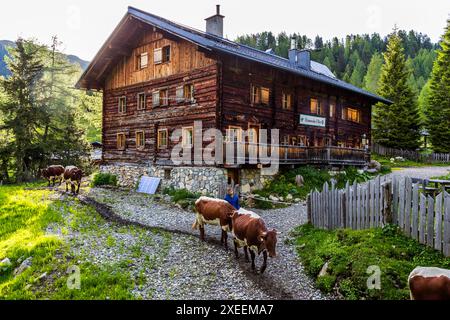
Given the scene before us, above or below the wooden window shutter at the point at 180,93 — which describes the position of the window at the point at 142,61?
above

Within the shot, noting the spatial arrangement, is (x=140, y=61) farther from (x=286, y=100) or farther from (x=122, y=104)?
(x=286, y=100)

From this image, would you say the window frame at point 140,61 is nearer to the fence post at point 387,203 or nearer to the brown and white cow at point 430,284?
the fence post at point 387,203

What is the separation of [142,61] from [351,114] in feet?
63.2

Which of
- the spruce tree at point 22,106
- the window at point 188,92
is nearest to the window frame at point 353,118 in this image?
the window at point 188,92

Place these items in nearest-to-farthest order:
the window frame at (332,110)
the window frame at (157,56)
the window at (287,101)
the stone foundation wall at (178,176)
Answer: the stone foundation wall at (178,176)
the window frame at (157,56)
the window at (287,101)
the window frame at (332,110)

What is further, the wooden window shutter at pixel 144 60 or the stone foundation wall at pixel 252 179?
the wooden window shutter at pixel 144 60

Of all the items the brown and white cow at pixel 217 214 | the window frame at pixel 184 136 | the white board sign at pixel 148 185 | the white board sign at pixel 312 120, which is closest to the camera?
the brown and white cow at pixel 217 214

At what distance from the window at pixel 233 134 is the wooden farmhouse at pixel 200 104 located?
0.21 feet

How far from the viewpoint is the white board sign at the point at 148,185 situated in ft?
74.7

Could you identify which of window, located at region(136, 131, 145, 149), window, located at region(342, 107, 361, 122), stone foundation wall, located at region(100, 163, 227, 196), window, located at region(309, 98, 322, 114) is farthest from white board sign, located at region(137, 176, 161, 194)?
window, located at region(342, 107, 361, 122)

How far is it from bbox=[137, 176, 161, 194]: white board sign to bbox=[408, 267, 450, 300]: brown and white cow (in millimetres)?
18925

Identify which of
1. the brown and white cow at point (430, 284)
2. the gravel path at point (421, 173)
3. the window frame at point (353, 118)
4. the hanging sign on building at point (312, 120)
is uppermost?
the window frame at point (353, 118)

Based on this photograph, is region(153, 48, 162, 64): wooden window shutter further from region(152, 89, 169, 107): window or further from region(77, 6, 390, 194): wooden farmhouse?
region(152, 89, 169, 107): window

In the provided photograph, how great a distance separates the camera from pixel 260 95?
2291 centimetres
